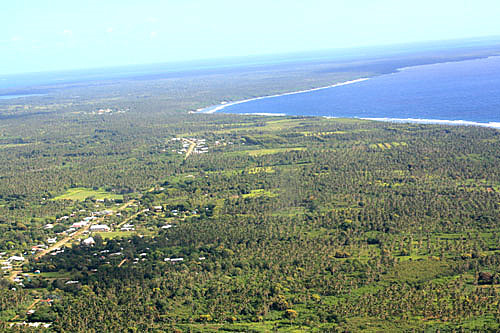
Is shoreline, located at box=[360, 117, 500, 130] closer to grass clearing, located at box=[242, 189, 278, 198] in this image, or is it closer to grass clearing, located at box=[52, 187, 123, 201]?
grass clearing, located at box=[242, 189, 278, 198]

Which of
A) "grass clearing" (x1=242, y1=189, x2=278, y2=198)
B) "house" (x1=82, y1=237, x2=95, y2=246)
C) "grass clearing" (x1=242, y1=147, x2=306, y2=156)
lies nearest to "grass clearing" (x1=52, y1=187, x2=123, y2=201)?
"house" (x1=82, y1=237, x2=95, y2=246)

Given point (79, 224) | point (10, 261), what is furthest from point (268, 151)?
point (10, 261)

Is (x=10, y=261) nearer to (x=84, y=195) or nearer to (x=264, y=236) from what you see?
(x=264, y=236)

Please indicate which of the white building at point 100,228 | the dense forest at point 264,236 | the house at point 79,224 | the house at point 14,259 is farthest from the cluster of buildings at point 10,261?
the house at point 79,224

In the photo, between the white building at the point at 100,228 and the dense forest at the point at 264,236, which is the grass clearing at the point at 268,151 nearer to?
the dense forest at the point at 264,236

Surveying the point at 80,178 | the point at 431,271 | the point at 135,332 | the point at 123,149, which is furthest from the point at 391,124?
the point at 135,332

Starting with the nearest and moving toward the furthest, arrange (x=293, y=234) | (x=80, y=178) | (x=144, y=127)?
1. (x=293, y=234)
2. (x=80, y=178)
3. (x=144, y=127)

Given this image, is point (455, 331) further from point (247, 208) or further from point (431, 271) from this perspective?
point (247, 208)
